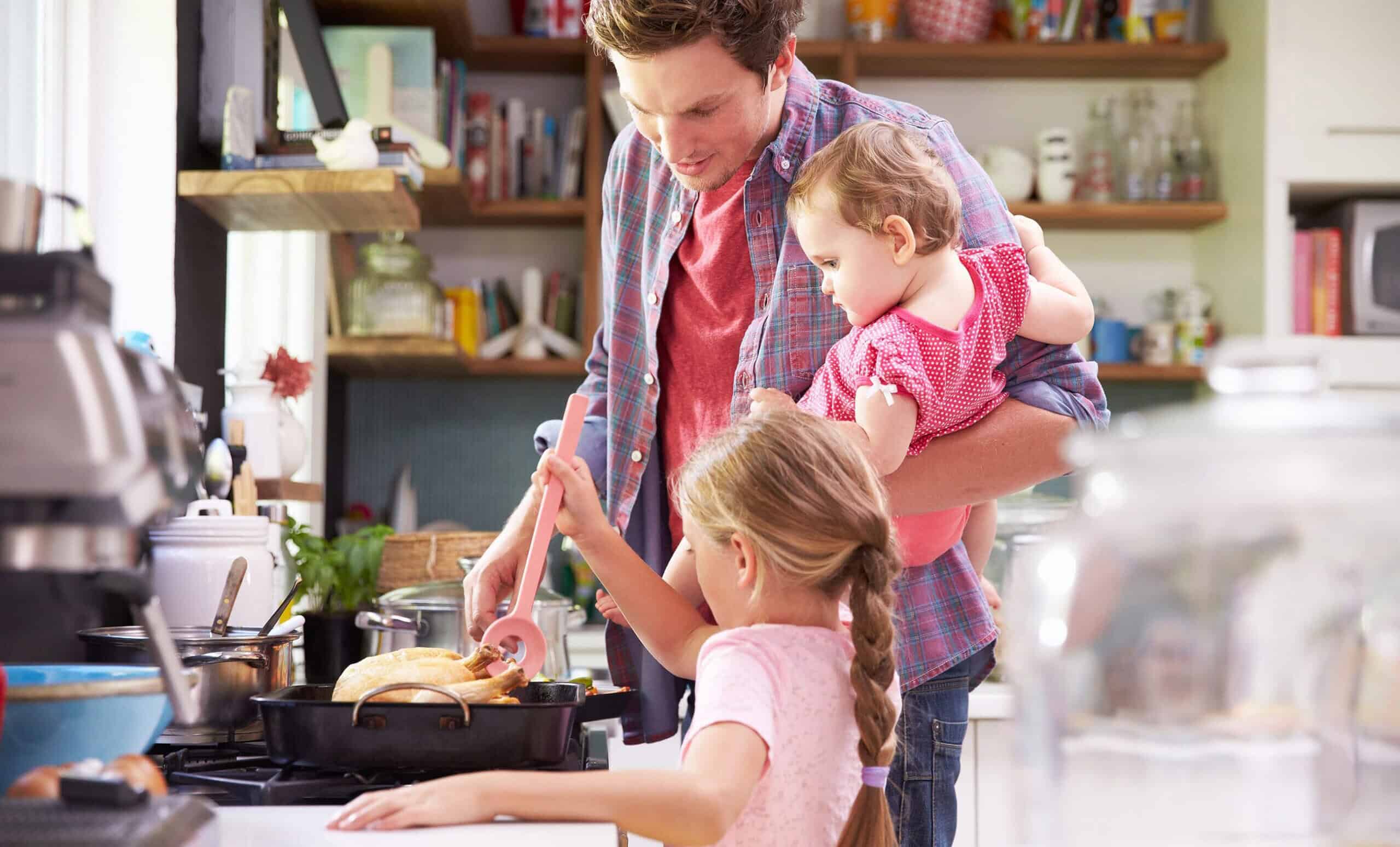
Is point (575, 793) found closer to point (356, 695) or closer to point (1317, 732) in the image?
point (356, 695)

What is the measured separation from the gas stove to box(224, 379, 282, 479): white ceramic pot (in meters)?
1.00

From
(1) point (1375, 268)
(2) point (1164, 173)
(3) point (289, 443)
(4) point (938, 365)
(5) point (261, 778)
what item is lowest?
(5) point (261, 778)

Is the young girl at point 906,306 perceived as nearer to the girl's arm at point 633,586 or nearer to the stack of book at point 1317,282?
the girl's arm at point 633,586

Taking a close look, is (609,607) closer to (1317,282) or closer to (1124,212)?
(1124,212)

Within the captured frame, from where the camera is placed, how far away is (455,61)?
362 cm

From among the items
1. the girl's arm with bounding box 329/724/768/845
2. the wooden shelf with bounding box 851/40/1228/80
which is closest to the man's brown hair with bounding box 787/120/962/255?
the girl's arm with bounding box 329/724/768/845

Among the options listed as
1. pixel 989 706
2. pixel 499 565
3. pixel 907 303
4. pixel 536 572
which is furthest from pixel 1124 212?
pixel 536 572

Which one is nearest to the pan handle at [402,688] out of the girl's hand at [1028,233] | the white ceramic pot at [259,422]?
the girl's hand at [1028,233]

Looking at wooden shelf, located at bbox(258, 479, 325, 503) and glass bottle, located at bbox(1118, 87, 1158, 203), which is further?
glass bottle, located at bbox(1118, 87, 1158, 203)

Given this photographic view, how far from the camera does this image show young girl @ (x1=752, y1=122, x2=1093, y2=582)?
131cm

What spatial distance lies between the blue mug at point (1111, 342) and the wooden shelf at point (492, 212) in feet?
4.96

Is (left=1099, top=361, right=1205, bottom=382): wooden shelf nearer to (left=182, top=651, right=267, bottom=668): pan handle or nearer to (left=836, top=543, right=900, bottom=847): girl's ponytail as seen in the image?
(left=836, top=543, right=900, bottom=847): girl's ponytail

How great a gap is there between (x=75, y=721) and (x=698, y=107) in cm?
80

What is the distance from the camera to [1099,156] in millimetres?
3768
